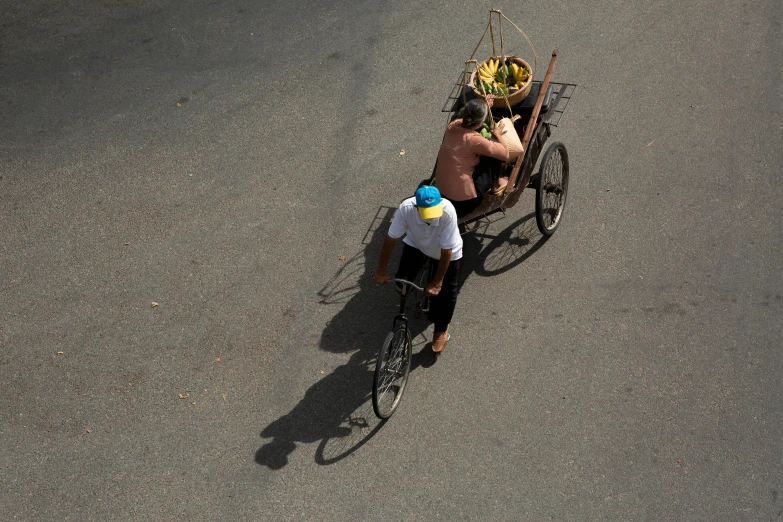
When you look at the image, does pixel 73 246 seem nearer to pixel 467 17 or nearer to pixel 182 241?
pixel 182 241

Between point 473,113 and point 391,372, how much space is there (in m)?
2.13

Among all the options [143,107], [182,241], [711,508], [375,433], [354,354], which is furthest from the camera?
[143,107]

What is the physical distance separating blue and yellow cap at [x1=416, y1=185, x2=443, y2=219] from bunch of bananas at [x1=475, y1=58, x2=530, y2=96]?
175cm

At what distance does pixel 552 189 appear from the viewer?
7.03 metres

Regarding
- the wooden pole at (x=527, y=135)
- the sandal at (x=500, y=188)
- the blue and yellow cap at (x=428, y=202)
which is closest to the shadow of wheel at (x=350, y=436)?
the blue and yellow cap at (x=428, y=202)

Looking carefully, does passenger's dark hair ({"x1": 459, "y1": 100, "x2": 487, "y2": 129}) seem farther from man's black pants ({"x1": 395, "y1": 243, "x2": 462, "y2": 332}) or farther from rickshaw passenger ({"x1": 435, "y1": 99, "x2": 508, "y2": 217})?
man's black pants ({"x1": 395, "y1": 243, "x2": 462, "y2": 332})

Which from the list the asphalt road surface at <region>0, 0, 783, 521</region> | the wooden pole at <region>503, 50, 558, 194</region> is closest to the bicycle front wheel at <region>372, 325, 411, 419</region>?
the asphalt road surface at <region>0, 0, 783, 521</region>

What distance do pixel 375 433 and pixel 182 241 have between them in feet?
9.16

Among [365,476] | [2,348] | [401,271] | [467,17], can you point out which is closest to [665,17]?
[467,17]

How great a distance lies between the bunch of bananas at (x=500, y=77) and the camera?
6902 mm

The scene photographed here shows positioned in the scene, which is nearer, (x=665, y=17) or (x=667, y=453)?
(x=667, y=453)

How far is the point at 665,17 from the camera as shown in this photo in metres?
9.34

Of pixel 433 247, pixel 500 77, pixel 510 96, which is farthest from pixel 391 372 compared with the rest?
pixel 500 77

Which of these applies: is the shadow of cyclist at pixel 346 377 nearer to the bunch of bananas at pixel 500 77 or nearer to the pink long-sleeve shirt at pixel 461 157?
the pink long-sleeve shirt at pixel 461 157
